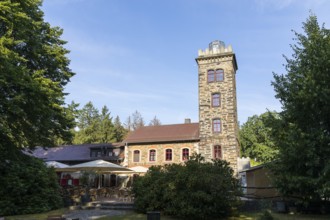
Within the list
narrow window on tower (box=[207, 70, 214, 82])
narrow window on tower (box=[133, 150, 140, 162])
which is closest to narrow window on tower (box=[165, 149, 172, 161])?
narrow window on tower (box=[133, 150, 140, 162])

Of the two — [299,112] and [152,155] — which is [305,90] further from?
[152,155]

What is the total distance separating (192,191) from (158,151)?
19.0 meters

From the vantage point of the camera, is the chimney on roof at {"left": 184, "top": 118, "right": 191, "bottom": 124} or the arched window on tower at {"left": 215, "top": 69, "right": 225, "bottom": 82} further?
the chimney on roof at {"left": 184, "top": 118, "right": 191, "bottom": 124}

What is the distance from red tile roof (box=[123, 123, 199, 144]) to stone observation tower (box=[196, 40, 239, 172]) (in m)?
1.59

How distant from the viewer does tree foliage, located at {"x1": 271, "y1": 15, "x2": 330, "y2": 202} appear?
1162cm

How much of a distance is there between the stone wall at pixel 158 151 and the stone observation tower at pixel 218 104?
5.14 feet

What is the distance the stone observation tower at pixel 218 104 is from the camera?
92.1 feet

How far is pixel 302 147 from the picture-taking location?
1166 cm

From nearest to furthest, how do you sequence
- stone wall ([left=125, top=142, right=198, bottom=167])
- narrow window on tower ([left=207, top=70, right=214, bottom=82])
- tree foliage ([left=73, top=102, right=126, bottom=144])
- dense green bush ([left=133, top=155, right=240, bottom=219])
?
dense green bush ([left=133, top=155, right=240, bottom=219]) < stone wall ([left=125, top=142, right=198, bottom=167]) < narrow window on tower ([left=207, top=70, right=214, bottom=82]) < tree foliage ([left=73, top=102, right=126, bottom=144])

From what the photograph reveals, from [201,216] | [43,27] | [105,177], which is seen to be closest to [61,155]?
[105,177]

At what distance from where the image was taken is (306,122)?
12.9 meters

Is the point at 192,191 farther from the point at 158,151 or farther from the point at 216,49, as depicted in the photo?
the point at 216,49

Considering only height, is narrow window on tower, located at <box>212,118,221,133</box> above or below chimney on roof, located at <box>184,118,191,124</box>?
below

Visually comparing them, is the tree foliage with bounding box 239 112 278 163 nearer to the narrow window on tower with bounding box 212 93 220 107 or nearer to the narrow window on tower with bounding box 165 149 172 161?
the narrow window on tower with bounding box 212 93 220 107
